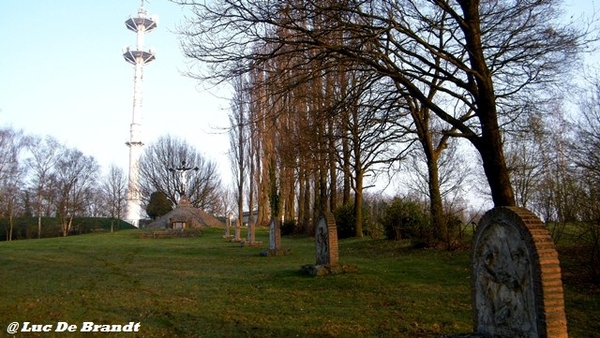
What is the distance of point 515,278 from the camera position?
5.08 m

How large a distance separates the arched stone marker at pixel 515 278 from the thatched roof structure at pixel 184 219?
36.9 meters

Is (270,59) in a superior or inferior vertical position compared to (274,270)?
superior

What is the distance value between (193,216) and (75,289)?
106 feet

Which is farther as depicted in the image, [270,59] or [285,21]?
[270,59]

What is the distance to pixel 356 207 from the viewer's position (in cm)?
2353

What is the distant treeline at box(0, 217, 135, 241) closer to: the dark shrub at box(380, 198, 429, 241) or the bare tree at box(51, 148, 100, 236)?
the bare tree at box(51, 148, 100, 236)

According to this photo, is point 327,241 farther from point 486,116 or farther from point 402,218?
point 402,218

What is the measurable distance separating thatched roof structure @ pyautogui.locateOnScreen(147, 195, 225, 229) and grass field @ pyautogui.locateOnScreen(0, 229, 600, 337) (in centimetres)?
2487

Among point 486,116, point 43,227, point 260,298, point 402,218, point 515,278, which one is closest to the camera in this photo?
point 515,278

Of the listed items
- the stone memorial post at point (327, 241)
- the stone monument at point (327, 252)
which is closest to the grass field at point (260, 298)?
the stone monument at point (327, 252)

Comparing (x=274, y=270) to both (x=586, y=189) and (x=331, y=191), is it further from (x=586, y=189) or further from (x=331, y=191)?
(x=331, y=191)

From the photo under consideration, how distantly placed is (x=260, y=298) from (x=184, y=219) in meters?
33.1

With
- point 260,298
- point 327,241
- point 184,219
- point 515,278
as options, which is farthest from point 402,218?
point 184,219

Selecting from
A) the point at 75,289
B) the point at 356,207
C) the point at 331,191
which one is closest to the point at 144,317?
the point at 75,289
